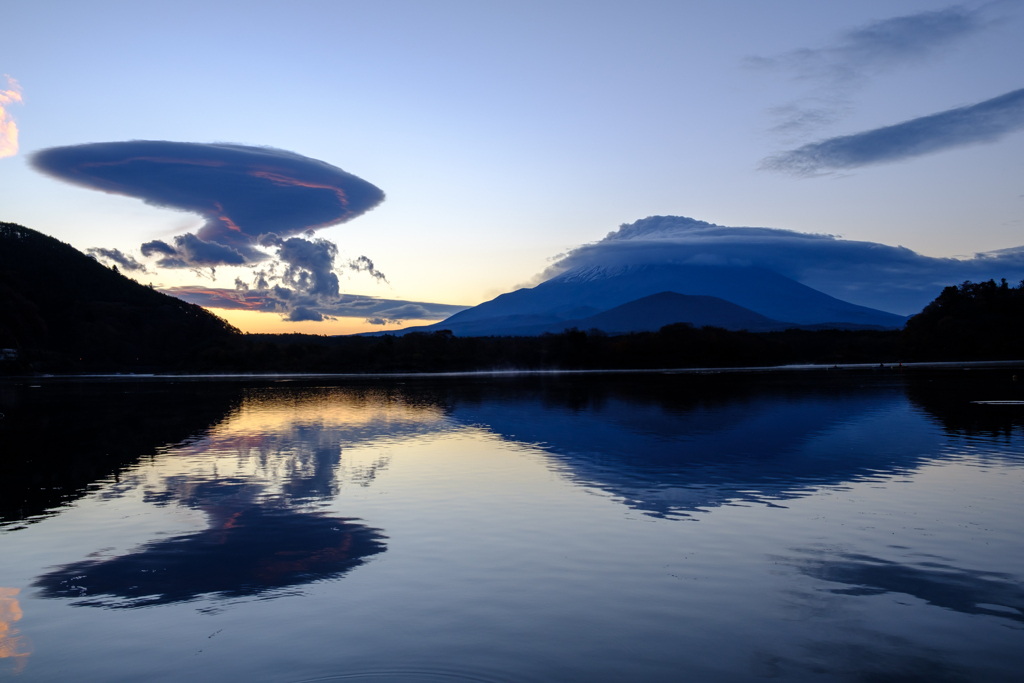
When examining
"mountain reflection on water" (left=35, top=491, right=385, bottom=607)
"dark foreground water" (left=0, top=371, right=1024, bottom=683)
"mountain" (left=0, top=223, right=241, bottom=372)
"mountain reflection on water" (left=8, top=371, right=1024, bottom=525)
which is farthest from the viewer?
"mountain" (left=0, top=223, right=241, bottom=372)

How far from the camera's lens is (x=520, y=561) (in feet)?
38.6

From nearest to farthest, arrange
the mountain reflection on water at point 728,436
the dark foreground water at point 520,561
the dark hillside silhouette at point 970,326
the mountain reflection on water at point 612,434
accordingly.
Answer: the dark foreground water at point 520,561, the mountain reflection on water at point 728,436, the mountain reflection on water at point 612,434, the dark hillside silhouette at point 970,326

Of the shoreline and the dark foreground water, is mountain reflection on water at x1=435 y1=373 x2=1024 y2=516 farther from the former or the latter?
the shoreline

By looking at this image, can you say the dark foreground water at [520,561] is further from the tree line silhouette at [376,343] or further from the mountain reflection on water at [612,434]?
the tree line silhouette at [376,343]

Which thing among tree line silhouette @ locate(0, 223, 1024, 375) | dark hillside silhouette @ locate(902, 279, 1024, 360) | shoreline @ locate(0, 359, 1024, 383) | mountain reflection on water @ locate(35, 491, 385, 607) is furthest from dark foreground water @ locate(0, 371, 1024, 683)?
dark hillside silhouette @ locate(902, 279, 1024, 360)

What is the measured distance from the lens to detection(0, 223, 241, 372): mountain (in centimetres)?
14788

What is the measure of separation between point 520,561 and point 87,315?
17894 cm

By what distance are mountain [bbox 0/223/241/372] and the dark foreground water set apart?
141 m

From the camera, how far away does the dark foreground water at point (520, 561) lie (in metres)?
8.05

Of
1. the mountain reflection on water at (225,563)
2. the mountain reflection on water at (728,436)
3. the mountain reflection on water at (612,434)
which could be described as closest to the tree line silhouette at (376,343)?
the mountain reflection on water at (612,434)

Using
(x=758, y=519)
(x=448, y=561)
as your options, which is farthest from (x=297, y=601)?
(x=758, y=519)

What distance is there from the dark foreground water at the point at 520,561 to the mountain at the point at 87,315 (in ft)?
464

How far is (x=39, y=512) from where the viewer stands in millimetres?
16078

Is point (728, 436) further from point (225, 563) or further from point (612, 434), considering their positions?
point (225, 563)
